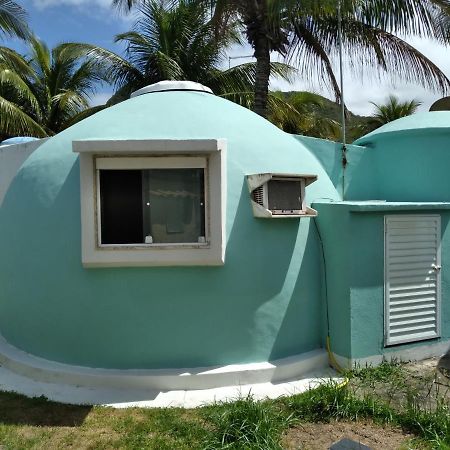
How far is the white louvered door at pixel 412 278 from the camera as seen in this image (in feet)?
19.2

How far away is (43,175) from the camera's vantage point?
582 centimetres

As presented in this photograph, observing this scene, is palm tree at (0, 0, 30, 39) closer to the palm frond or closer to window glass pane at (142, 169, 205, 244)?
the palm frond

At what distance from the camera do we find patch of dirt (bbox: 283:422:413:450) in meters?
4.02

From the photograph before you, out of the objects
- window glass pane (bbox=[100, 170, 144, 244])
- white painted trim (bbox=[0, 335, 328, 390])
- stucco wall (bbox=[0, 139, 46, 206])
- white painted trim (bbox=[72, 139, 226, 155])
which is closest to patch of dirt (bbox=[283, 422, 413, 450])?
white painted trim (bbox=[0, 335, 328, 390])

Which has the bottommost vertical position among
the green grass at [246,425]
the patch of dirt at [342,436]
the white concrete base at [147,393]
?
the patch of dirt at [342,436]

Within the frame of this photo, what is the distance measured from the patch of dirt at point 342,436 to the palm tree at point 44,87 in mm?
16092

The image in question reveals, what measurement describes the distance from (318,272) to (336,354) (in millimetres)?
1060

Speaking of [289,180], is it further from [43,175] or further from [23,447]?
[23,447]

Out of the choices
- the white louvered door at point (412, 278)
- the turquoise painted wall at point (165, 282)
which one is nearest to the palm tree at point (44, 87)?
the turquoise painted wall at point (165, 282)

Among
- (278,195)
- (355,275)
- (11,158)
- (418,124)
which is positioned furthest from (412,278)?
(11,158)

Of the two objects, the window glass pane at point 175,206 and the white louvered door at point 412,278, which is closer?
the window glass pane at point 175,206

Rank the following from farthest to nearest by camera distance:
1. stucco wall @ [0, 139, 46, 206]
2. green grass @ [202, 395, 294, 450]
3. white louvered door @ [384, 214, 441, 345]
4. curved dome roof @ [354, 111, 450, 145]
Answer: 1. stucco wall @ [0, 139, 46, 206]
2. curved dome roof @ [354, 111, 450, 145]
3. white louvered door @ [384, 214, 441, 345]
4. green grass @ [202, 395, 294, 450]

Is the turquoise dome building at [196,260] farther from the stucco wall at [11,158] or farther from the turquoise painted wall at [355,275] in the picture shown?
the stucco wall at [11,158]

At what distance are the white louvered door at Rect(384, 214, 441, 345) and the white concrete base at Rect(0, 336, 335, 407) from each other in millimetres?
1200
